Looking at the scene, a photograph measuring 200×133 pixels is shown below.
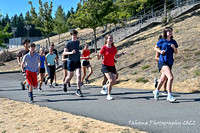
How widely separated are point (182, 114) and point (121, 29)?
76.7 feet

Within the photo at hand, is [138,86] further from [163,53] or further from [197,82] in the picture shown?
[163,53]

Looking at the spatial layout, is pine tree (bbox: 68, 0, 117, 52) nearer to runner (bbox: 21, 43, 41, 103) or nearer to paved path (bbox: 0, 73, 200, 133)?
runner (bbox: 21, 43, 41, 103)

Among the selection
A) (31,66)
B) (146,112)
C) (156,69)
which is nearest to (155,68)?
(156,69)

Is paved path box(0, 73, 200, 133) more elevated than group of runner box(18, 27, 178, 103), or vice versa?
group of runner box(18, 27, 178, 103)

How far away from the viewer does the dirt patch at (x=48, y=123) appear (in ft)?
14.2

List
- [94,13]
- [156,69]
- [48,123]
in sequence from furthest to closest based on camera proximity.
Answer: [94,13] → [156,69] → [48,123]

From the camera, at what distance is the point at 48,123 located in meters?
4.84

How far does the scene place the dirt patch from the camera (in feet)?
14.2

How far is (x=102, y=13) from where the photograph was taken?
20.9 meters

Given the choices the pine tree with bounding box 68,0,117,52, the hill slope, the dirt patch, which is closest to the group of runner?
the dirt patch

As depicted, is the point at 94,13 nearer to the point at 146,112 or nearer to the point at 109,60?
the point at 109,60

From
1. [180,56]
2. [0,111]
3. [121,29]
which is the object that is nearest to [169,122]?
[0,111]

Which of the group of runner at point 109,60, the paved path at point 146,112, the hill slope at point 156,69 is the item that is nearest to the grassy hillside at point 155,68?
the hill slope at point 156,69

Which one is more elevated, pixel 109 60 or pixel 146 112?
pixel 109 60
